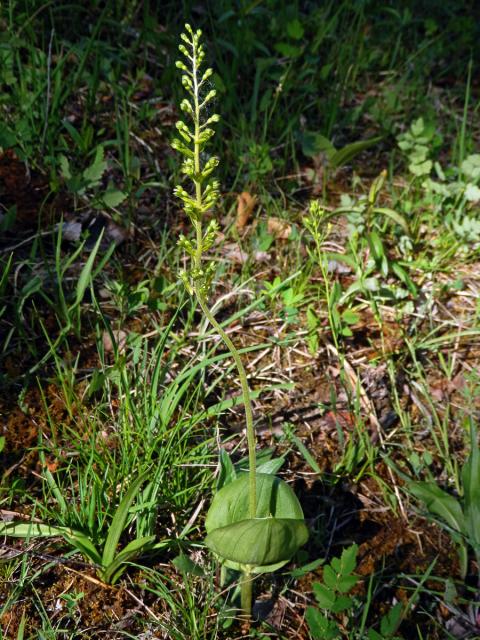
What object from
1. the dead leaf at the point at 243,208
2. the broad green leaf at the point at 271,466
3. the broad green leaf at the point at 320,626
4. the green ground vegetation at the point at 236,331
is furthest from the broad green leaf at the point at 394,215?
the broad green leaf at the point at 320,626

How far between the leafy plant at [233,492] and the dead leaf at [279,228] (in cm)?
135

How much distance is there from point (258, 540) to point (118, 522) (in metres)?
0.43

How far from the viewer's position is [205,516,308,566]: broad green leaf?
1.71 m

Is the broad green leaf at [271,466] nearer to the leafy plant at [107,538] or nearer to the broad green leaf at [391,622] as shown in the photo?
the leafy plant at [107,538]

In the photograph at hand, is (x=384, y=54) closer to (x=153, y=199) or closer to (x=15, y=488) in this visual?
(x=153, y=199)

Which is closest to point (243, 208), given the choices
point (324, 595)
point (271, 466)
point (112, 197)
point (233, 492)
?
point (112, 197)

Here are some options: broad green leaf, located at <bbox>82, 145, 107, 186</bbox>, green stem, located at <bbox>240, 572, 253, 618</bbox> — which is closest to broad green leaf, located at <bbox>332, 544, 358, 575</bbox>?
green stem, located at <bbox>240, 572, 253, 618</bbox>

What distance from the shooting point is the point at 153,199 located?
3.30 metres

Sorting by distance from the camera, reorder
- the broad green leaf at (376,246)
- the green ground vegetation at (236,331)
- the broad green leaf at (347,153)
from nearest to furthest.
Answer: the green ground vegetation at (236,331) < the broad green leaf at (376,246) < the broad green leaf at (347,153)

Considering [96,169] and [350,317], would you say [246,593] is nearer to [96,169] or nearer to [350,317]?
[350,317]

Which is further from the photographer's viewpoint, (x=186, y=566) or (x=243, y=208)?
(x=243, y=208)

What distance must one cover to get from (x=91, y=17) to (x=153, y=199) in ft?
4.38

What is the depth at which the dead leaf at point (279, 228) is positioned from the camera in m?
3.20

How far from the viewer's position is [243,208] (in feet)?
10.5
